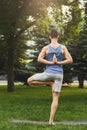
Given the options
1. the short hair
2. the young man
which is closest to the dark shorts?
the young man

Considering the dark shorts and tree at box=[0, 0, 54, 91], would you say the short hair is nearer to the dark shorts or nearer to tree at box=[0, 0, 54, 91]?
the dark shorts

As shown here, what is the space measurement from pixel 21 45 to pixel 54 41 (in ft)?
99.9

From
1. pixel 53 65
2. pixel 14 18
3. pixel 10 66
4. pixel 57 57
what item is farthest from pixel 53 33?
pixel 10 66

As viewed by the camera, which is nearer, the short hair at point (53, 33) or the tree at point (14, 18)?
the short hair at point (53, 33)

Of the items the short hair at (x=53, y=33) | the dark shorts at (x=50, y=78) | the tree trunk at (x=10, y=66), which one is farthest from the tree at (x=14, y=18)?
the dark shorts at (x=50, y=78)

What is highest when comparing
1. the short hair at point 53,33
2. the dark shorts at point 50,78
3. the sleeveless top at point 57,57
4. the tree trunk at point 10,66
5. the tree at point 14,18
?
the short hair at point 53,33

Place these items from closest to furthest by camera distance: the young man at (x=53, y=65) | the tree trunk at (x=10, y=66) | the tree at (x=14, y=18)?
1. the young man at (x=53, y=65)
2. the tree at (x=14, y=18)
3. the tree trunk at (x=10, y=66)

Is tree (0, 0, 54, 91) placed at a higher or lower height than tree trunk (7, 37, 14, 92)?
higher

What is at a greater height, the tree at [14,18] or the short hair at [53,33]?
the short hair at [53,33]

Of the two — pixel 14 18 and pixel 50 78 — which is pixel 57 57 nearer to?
pixel 50 78

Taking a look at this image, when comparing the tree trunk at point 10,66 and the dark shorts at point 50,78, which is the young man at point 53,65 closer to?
the dark shorts at point 50,78

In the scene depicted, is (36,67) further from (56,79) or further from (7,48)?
(56,79)

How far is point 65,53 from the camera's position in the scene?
10.9 meters

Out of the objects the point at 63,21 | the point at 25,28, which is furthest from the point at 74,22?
the point at 25,28
